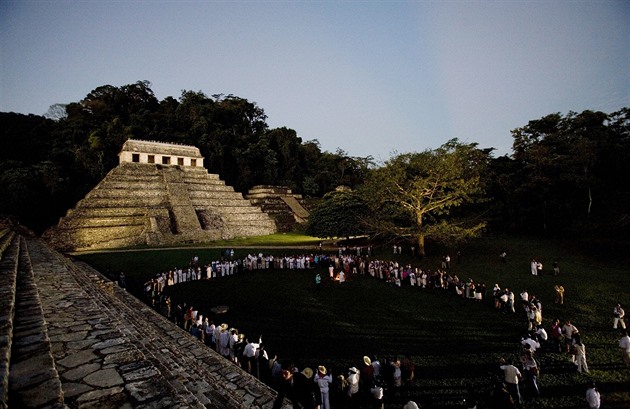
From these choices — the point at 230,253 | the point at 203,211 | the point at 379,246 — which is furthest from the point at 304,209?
the point at 230,253

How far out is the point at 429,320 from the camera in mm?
11812

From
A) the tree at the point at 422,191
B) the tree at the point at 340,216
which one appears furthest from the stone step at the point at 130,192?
the tree at the point at 422,191

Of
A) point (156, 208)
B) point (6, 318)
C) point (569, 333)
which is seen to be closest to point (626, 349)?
point (569, 333)

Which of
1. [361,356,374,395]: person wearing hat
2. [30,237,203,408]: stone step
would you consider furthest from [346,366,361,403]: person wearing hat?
[30,237,203,408]: stone step

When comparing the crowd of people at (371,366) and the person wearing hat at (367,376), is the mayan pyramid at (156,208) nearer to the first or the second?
the crowd of people at (371,366)

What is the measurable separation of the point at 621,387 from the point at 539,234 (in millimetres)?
27613

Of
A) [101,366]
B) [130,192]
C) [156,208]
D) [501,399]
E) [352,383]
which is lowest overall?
[352,383]

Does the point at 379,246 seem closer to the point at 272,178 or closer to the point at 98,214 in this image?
the point at 98,214

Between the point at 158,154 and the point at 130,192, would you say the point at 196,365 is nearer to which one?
the point at 130,192

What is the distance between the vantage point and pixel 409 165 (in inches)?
926

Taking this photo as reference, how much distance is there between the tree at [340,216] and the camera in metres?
27.3

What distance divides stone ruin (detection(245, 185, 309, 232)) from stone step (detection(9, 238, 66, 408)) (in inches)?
1482

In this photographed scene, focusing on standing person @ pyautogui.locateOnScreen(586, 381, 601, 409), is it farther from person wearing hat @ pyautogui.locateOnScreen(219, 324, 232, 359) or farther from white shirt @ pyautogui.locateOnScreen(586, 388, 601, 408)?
person wearing hat @ pyautogui.locateOnScreen(219, 324, 232, 359)

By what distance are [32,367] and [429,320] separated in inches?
460
